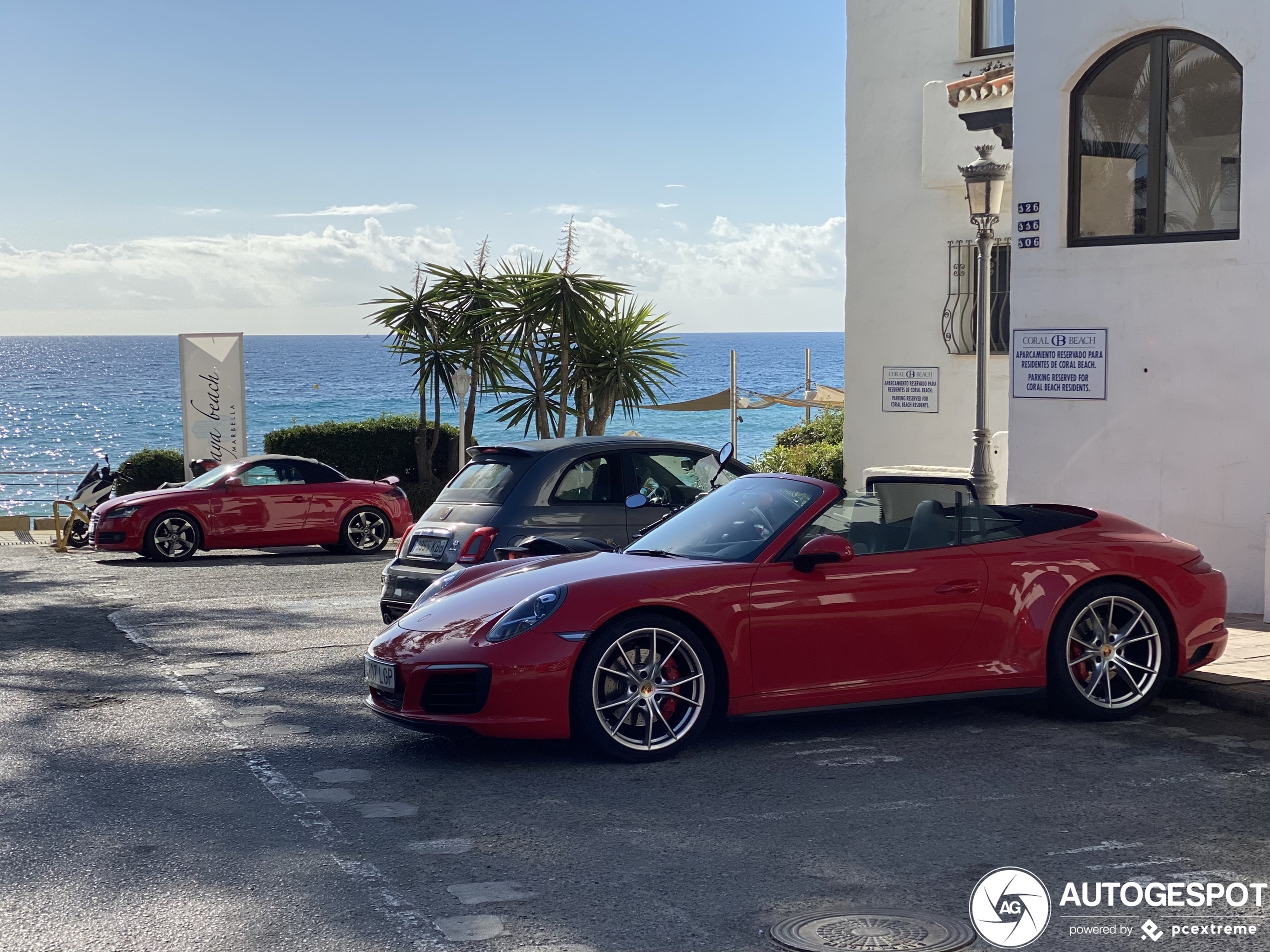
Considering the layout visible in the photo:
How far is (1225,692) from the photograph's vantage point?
791cm

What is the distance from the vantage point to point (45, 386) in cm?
13838

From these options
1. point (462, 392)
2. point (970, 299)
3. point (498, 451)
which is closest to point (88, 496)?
point (462, 392)

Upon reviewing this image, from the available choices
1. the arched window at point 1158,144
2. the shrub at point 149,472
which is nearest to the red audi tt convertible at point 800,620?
the arched window at point 1158,144

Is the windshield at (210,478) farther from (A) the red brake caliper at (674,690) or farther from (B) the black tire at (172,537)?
(A) the red brake caliper at (674,690)

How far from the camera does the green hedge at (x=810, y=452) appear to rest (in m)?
20.5

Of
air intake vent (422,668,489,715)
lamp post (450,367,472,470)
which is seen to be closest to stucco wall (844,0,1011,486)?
lamp post (450,367,472,470)

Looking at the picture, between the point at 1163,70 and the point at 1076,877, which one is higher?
the point at 1163,70

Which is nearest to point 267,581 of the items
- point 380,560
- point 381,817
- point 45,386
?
point 380,560

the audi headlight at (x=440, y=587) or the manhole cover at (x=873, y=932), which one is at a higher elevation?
the audi headlight at (x=440, y=587)

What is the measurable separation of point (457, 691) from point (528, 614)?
482 millimetres

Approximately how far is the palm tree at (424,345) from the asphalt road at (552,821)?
16896 millimetres

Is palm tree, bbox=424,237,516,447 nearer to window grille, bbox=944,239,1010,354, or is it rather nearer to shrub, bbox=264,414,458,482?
shrub, bbox=264,414,458,482

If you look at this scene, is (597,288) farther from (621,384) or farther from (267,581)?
(267,581)

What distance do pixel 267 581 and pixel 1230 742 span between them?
33.5ft
